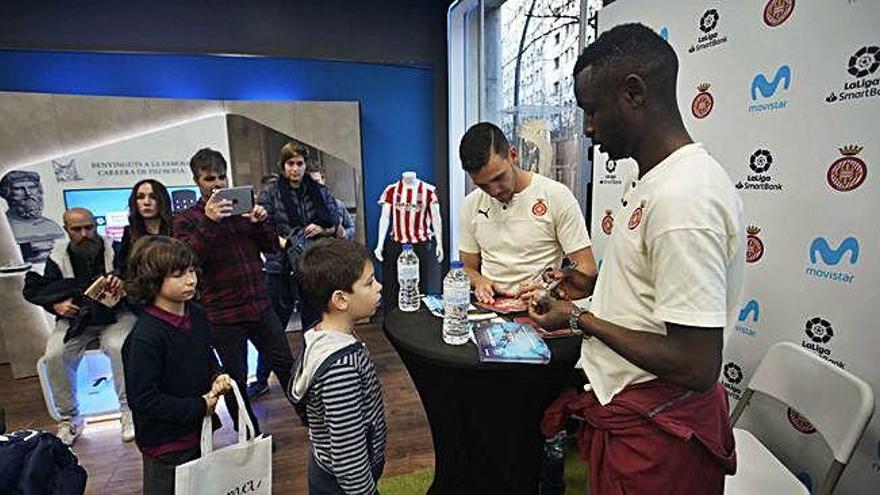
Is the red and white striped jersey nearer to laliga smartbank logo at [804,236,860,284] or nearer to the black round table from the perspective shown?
the black round table

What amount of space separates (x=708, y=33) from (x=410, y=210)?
265 cm

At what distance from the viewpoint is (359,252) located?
137 centimetres

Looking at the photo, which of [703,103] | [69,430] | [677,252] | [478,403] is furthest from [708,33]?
[69,430]

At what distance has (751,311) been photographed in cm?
173

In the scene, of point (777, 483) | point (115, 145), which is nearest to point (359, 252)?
point (777, 483)

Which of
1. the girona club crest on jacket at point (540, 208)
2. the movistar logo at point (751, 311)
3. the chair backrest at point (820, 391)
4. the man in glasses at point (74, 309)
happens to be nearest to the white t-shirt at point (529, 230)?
the girona club crest on jacket at point (540, 208)

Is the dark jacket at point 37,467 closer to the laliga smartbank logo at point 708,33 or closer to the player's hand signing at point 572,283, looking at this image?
the player's hand signing at point 572,283

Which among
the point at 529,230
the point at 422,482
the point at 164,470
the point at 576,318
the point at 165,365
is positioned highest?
the point at 529,230

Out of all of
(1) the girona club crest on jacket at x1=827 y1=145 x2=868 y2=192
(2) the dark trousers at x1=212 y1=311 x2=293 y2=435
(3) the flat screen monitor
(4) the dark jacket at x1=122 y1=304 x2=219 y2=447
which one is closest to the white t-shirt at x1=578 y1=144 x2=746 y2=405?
(1) the girona club crest on jacket at x1=827 y1=145 x2=868 y2=192

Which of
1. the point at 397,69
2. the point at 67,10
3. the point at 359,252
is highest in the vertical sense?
the point at 67,10

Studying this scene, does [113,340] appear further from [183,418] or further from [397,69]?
[397,69]

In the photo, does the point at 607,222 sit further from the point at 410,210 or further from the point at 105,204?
the point at 105,204

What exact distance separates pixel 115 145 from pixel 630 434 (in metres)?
4.16

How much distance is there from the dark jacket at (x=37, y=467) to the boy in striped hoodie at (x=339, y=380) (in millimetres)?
568
